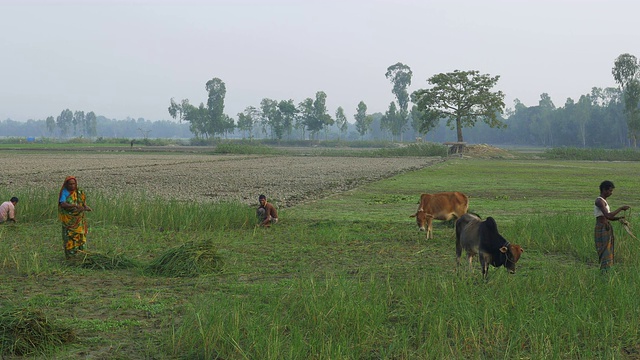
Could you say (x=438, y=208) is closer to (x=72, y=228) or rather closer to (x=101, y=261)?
(x=101, y=261)

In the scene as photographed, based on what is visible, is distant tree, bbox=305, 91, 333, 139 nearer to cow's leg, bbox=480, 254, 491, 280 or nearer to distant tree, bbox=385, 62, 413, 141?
distant tree, bbox=385, 62, 413, 141

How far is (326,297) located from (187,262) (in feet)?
9.23

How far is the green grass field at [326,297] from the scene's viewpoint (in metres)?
5.75

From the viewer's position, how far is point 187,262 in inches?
348

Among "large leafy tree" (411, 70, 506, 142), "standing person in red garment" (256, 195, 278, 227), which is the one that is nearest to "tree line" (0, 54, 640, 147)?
"large leafy tree" (411, 70, 506, 142)

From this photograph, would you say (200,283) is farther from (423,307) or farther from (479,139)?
(479,139)

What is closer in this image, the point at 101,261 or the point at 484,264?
the point at 484,264

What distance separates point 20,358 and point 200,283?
9.39ft

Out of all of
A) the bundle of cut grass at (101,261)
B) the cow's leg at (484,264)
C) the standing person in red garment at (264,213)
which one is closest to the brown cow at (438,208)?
the standing person in red garment at (264,213)

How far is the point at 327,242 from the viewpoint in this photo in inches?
456

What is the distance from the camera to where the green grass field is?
18.9 ft

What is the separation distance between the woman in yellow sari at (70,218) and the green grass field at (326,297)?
0.37m

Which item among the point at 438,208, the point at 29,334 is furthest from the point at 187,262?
the point at 438,208

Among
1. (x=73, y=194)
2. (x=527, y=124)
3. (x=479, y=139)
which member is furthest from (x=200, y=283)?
(x=479, y=139)
